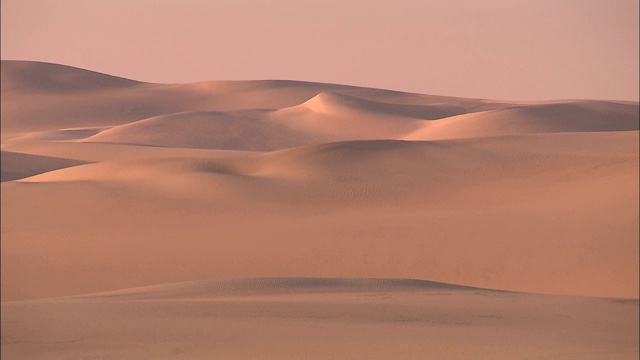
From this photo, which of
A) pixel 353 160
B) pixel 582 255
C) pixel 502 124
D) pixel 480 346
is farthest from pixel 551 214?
pixel 502 124

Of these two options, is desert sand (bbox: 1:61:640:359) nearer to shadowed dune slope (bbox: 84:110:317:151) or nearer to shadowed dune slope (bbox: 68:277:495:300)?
shadowed dune slope (bbox: 68:277:495:300)

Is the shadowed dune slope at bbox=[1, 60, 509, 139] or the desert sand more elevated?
the shadowed dune slope at bbox=[1, 60, 509, 139]

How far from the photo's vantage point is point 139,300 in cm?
929

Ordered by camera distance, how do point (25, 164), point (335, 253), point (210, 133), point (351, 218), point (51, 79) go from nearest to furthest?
1. point (335, 253)
2. point (351, 218)
3. point (25, 164)
4. point (210, 133)
5. point (51, 79)

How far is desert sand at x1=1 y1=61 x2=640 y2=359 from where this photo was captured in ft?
24.3

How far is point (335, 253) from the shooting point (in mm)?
14453

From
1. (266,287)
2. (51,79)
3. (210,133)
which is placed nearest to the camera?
(266,287)

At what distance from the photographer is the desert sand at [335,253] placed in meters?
7.40

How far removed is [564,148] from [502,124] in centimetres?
2672

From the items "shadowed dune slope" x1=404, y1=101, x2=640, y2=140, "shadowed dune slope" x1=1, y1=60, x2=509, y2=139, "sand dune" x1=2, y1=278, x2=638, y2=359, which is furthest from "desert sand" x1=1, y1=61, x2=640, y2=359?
"shadowed dune slope" x1=1, y1=60, x2=509, y2=139

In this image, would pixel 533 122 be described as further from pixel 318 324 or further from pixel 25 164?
pixel 318 324

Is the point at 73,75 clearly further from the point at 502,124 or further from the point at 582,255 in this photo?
the point at 582,255

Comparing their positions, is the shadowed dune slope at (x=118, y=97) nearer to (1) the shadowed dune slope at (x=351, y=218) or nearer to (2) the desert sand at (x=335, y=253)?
(2) the desert sand at (x=335, y=253)

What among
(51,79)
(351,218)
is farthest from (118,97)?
(351,218)
